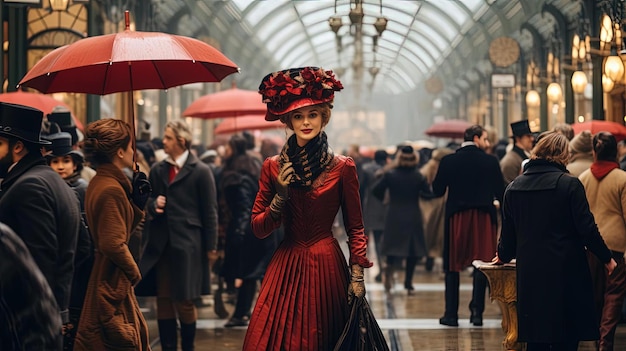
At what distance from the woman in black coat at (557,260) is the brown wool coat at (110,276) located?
2.22 metres

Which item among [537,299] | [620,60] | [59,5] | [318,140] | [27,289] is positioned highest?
[59,5]

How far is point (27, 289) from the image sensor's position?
3.10 meters

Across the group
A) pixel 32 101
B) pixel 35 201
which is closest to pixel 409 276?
pixel 32 101

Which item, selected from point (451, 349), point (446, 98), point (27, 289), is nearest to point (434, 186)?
point (451, 349)

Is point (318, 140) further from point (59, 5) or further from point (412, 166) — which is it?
point (59, 5)

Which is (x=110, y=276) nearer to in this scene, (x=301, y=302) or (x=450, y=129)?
(x=301, y=302)

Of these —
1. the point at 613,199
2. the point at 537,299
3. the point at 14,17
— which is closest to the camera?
the point at 537,299

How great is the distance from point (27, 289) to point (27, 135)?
2513 mm

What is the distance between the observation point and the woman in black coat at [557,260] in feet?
22.9

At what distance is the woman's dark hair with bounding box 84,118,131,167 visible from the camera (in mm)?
6477

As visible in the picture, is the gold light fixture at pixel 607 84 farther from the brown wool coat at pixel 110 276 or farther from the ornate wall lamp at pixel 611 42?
the brown wool coat at pixel 110 276

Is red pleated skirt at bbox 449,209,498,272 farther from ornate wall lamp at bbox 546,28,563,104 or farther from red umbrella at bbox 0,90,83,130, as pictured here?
ornate wall lamp at bbox 546,28,563,104

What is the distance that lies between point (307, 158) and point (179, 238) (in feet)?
9.43

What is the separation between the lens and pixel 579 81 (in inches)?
746
